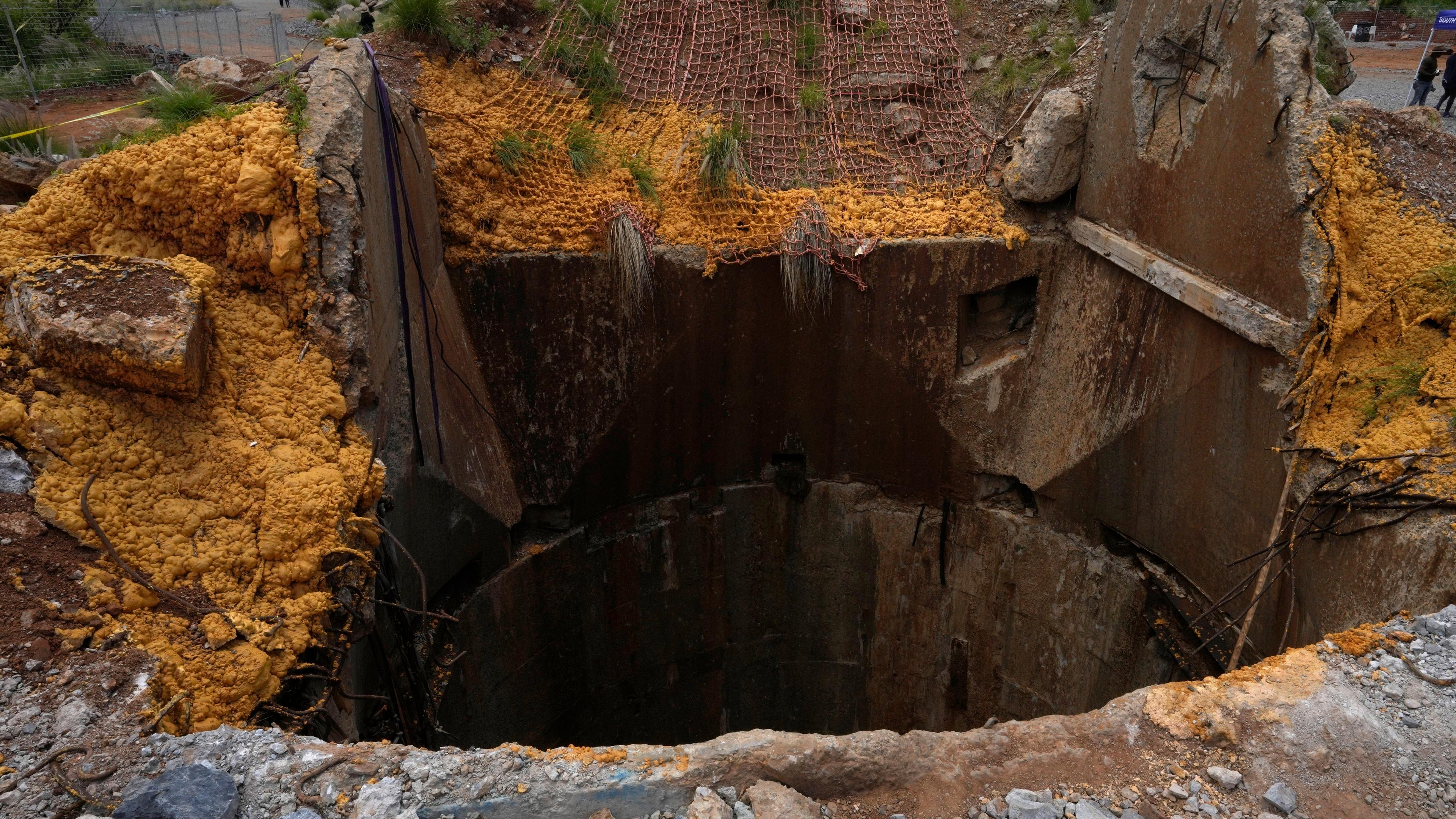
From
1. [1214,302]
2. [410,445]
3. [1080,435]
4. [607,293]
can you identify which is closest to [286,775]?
[410,445]

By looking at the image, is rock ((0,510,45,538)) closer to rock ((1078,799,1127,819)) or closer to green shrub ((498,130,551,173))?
rock ((1078,799,1127,819))

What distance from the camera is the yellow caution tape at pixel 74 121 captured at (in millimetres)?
4422

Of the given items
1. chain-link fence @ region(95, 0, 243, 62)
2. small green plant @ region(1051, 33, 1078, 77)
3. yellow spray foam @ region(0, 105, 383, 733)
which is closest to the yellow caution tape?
yellow spray foam @ region(0, 105, 383, 733)

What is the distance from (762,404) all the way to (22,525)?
4028 mm

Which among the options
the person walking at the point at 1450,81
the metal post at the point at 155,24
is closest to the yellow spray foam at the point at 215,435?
the metal post at the point at 155,24

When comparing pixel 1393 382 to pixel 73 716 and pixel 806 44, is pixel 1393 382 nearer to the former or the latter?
pixel 806 44

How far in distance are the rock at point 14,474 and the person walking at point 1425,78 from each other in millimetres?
10038

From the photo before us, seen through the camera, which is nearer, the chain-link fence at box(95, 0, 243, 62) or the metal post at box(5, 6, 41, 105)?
the metal post at box(5, 6, 41, 105)

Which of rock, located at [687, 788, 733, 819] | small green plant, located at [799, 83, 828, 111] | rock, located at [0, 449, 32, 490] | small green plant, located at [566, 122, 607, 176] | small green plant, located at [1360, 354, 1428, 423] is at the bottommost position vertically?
rock, located at [687, 788, 733, 819]

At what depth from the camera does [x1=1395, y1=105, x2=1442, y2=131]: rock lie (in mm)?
4078

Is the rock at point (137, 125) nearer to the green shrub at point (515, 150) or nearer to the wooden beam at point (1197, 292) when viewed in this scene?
the green shrub at point (515, 150)

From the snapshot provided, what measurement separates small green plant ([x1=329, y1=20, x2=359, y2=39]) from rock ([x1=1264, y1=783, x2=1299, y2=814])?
5.59 metres

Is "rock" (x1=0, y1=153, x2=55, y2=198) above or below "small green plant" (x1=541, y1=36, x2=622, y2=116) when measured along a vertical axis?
below

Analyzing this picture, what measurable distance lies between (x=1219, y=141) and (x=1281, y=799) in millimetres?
2989
